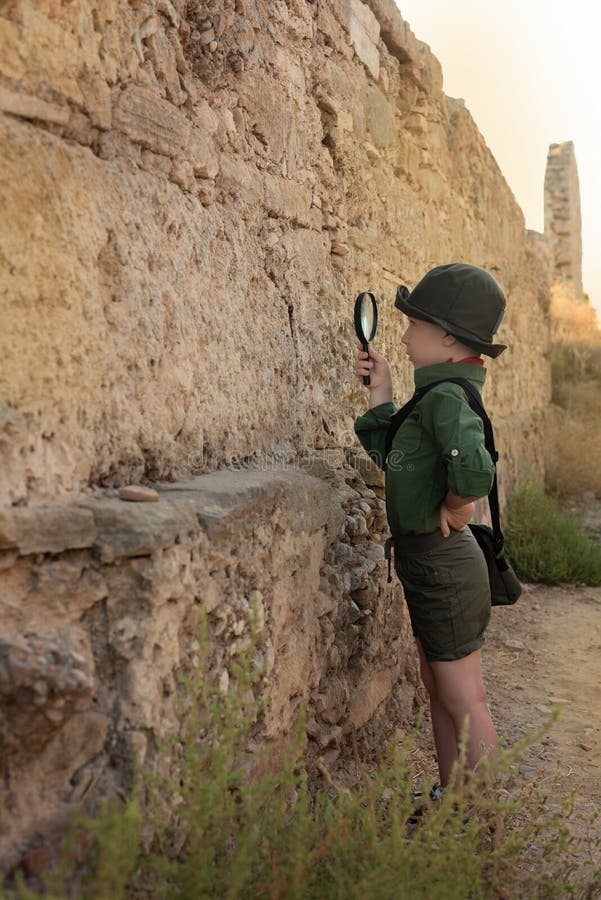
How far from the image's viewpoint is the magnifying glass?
8.55 ft

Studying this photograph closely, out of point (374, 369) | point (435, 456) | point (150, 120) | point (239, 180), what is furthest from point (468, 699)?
point (150, 120)

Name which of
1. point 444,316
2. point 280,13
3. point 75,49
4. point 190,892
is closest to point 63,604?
point 190,892

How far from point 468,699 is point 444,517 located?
0.50m

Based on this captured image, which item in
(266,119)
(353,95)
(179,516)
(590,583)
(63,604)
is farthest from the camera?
(590,583)

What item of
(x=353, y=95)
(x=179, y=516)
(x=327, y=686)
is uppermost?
(x=353, y=95)

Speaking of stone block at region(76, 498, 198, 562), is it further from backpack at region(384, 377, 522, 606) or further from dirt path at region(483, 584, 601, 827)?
dirt path at region(483, 584, 601, 827)

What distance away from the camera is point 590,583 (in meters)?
5.79

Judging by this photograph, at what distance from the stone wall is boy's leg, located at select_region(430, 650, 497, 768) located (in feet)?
1.04

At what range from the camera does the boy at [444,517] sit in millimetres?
2285

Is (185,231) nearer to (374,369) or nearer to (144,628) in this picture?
(374,369)

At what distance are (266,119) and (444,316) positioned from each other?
32.3 inches

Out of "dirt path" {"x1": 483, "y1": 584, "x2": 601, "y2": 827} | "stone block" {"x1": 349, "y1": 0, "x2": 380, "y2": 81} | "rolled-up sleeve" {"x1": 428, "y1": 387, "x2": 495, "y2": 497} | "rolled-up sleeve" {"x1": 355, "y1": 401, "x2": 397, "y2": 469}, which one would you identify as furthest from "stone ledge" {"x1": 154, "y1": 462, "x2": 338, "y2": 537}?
"stone block" {"x1": 349, "y1": 0, "x2": 380, "y2": 81}

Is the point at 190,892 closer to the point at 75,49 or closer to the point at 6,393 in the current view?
the point at 6,393

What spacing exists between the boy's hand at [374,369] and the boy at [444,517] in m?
0.19
